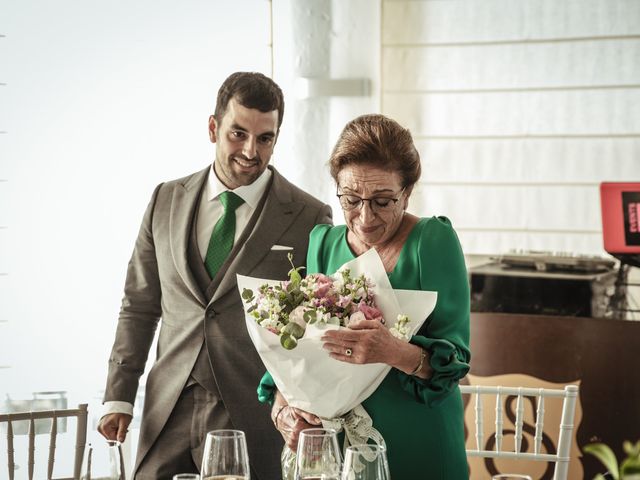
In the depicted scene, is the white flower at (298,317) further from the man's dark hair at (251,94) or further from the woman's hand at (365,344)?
the man's dark hair at (251,94)

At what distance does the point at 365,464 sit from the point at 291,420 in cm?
62

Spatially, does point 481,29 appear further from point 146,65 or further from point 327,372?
point 327,372

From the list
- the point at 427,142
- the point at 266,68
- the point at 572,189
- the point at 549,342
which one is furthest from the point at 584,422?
the point at 266,68

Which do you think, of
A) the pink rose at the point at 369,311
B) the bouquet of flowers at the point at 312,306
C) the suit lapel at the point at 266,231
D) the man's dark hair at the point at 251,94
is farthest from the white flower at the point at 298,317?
the man's dark hair at the point at 251,94

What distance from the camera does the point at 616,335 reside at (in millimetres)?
3670

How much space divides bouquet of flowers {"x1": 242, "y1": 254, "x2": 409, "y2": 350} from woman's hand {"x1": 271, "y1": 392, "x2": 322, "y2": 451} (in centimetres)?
21

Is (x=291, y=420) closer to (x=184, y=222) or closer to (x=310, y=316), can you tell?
(x=310, y=316)

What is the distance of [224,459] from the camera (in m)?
1.40

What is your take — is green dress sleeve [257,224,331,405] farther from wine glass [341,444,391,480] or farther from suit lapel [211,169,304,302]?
wine glass [341,444,391,480]

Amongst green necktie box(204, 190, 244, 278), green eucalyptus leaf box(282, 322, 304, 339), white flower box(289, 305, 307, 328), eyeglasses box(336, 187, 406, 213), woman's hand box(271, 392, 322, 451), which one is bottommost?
woman's hand box(271, 392, 322, 451)

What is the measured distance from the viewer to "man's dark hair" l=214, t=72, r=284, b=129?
254 cm

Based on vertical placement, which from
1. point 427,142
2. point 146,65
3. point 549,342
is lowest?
point 549,342

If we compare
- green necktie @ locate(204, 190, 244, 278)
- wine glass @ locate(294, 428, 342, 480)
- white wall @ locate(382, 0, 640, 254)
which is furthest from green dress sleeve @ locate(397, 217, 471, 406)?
white wall @ locate(382, 0, 640, 254)

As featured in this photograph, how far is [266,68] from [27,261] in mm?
1567
